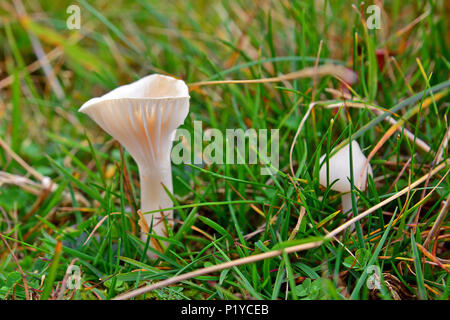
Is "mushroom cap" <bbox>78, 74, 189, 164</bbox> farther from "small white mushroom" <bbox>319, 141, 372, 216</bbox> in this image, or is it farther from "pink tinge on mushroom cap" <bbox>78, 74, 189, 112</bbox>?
"small white mushroom" <bbox>319, 141, 372, 216</bbox>

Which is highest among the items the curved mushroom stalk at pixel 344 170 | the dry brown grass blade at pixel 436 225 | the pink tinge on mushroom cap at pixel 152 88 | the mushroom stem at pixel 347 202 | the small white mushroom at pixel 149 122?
the pink tinge on mushroom cap at pixel 152 88

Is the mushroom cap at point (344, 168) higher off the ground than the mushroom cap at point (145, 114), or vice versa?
the mushroom cap at point (145, 114)

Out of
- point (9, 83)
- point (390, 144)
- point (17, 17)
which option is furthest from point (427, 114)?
point (17, 17)

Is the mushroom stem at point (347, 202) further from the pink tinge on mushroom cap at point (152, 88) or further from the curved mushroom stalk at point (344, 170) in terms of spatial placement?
the pink tinge on mushroom cap at point (152, 88)

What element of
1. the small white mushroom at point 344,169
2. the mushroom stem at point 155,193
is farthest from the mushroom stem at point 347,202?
the mushroom stem at point 155,193

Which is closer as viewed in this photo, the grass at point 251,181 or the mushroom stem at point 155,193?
the grass at point 251,181

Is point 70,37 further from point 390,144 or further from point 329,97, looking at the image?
point 390,144

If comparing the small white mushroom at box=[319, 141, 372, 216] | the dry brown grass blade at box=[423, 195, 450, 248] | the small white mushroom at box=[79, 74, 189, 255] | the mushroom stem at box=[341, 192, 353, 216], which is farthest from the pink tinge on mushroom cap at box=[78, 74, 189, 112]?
the dry brown grass blade at box=[423, 195, 450, 248]
